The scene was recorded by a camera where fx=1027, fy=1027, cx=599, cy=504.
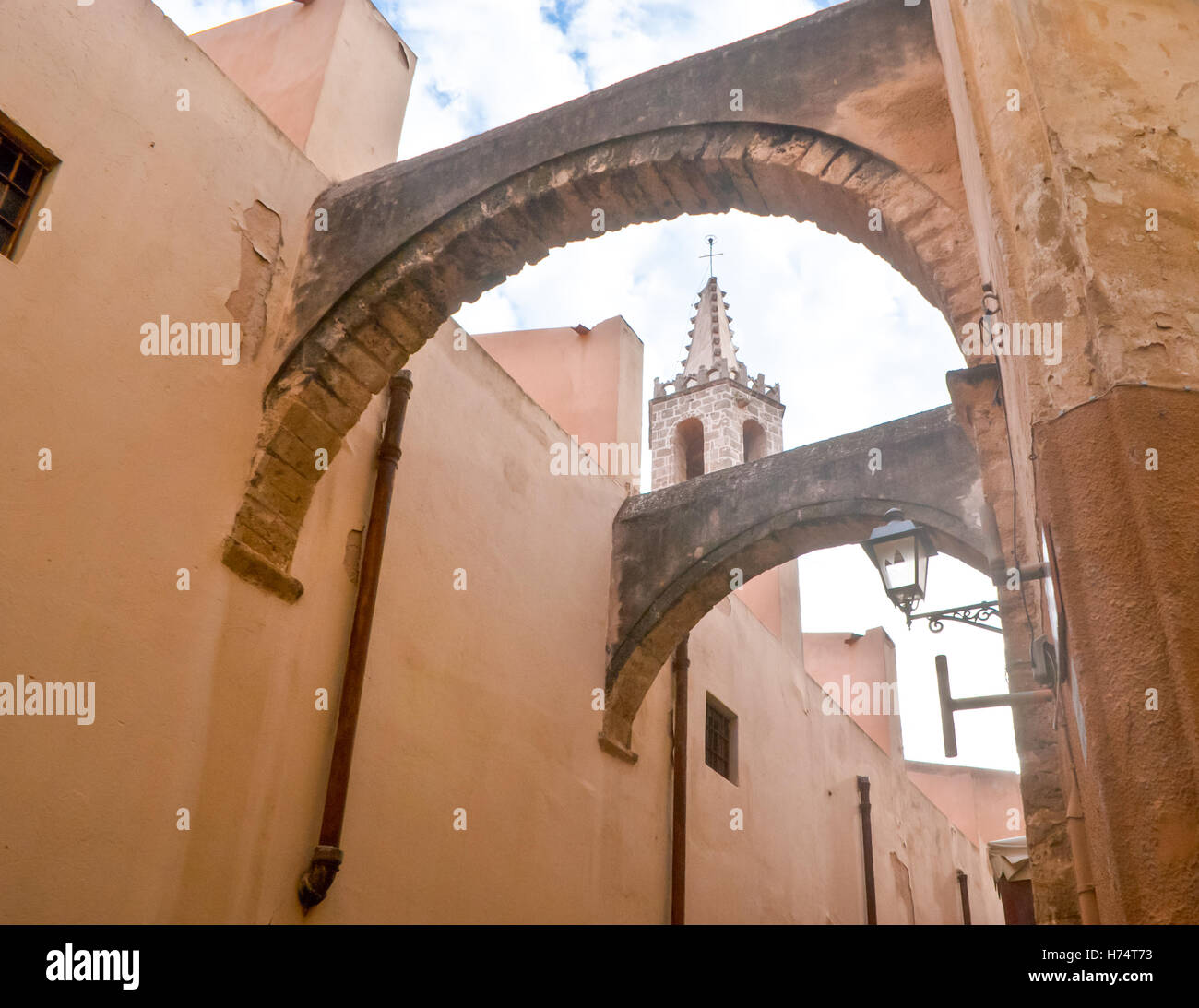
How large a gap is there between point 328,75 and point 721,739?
6429 mm

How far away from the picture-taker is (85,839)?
379 cm

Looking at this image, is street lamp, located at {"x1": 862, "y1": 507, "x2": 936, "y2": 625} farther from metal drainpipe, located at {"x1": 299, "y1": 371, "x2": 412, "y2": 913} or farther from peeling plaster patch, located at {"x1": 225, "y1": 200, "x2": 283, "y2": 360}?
peeling plaster patch, located at {"x1": 225, "y1": 200, "x2": 283, "y2": 360}

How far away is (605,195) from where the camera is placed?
4992mm

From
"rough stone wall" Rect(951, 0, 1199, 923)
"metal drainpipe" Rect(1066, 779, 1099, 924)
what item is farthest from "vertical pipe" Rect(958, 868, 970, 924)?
"rough stone wall" Rect(951, 0, 1199, 923)

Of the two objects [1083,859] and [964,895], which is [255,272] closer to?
[1083,859]

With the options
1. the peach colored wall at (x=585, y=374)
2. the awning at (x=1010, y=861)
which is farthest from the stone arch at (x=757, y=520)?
the awning at (x=1010, y=861)

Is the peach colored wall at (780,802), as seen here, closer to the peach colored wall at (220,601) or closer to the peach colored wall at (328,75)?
the peach colored wall at (220,601)

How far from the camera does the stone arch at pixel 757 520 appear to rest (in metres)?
6.81

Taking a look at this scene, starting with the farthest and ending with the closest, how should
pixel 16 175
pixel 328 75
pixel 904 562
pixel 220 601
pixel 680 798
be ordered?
pixel 680 798
pixel 328 75
pixel 904 562
pixel 220 601
pixel 16 175

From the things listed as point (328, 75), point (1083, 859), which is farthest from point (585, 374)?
point (1083, 859)

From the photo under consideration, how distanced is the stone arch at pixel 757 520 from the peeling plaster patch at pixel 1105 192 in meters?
4.76

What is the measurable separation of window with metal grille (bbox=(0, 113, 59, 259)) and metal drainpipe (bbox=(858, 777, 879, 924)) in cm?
1044

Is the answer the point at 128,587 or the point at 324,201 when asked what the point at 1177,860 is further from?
the point at 324,201
